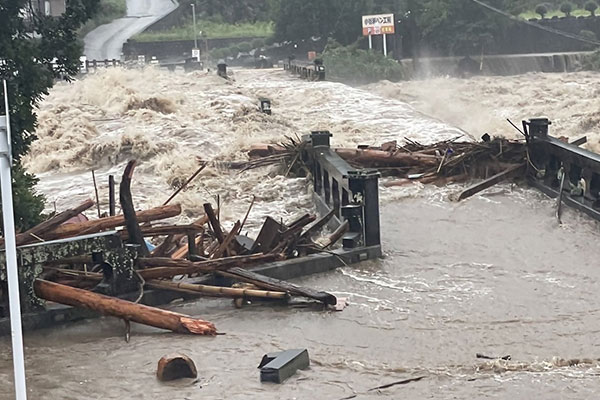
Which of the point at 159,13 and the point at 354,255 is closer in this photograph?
the point at 354,255

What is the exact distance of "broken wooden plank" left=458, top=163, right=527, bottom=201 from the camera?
1377 cm

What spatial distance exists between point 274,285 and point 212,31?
7079cm

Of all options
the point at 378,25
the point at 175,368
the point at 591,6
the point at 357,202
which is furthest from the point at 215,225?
the point at 591,6

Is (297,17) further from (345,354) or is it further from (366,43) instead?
(345,354)

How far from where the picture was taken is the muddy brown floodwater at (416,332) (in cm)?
675

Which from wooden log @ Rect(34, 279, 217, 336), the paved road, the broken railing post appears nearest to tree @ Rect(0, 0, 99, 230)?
wooden log @ Rect(34, 279, 217, 336)

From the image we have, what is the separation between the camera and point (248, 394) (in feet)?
21.6

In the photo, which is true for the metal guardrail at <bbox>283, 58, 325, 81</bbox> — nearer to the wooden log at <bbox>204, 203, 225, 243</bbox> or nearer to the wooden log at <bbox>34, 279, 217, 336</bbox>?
the wooden log at <bbox>204, 203, 225, 243</bbox>

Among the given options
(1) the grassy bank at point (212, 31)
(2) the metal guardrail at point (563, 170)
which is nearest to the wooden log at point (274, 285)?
(2) the metal guardrail at point (563, 170)

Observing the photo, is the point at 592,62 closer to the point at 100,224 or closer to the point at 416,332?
the point at 100,224

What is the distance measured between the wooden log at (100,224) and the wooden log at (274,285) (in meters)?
1.18

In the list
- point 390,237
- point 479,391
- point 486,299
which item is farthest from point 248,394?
point 390,237

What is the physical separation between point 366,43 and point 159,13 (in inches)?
944

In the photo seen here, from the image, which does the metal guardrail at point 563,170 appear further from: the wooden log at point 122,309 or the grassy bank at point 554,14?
the grassy bank at point 554,14
